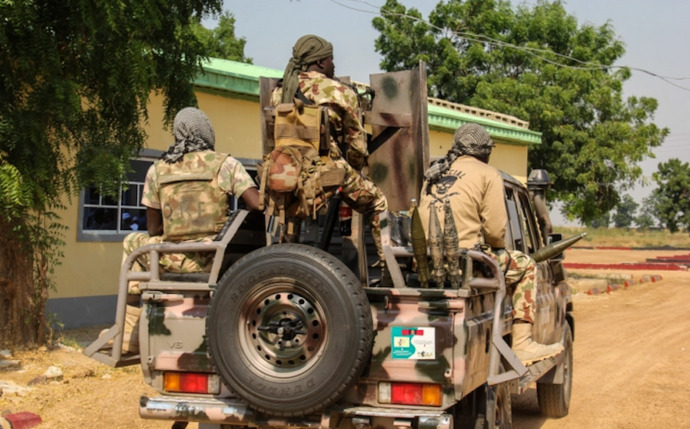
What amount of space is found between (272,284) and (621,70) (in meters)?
22.1

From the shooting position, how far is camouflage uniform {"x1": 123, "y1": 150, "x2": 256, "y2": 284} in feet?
18.1

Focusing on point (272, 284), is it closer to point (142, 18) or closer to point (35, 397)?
point (35, 397)

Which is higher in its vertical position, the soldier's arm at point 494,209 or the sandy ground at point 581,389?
the soldier's arm at point 494,209

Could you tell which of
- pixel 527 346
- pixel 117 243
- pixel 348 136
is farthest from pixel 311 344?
pixel 117 243

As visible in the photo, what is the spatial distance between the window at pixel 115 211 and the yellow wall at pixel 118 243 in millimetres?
113

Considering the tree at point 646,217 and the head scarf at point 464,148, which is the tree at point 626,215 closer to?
the tree at point 646,217

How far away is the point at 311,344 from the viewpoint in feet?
14.6

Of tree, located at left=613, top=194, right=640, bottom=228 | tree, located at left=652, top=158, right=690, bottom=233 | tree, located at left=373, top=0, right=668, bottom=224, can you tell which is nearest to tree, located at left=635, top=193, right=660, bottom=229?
tree, located at left=613, top=194, right=640, bottom=228

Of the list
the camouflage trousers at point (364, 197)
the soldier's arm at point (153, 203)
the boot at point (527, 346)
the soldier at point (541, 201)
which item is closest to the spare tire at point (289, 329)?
the camouflage trousers at point (364, 197)

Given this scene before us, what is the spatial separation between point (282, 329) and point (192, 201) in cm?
137

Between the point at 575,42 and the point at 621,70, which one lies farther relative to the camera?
the point at 575,42

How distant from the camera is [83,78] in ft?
31.1

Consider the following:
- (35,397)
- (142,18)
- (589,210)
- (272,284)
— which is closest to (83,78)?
(142,18)

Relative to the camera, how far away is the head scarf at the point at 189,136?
561 cm
